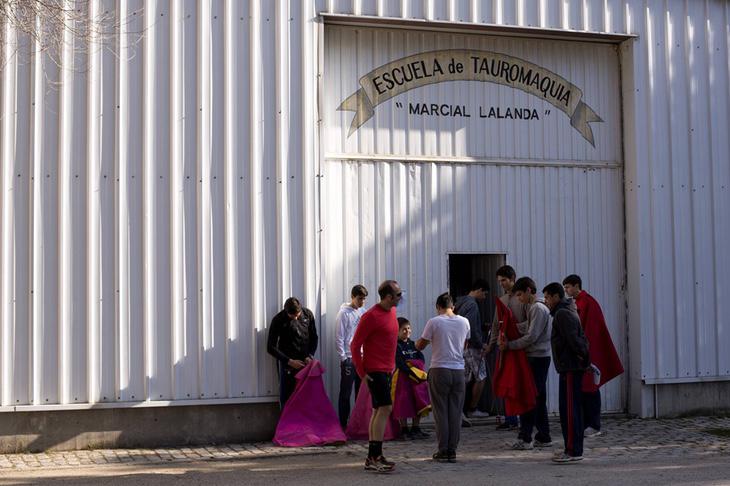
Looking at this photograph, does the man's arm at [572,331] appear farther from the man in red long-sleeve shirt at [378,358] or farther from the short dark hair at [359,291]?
the short dark hair at [359,291]

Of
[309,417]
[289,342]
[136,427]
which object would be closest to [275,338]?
[289,342]

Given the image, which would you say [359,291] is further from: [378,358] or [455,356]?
[378,358]

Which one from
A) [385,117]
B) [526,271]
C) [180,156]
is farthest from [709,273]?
[180,156]

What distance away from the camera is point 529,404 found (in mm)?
11570

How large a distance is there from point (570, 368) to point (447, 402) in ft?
4.30

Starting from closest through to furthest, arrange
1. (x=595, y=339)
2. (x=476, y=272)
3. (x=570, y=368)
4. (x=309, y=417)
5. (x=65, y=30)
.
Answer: (x=570, y=368), (x=65, y=30), (x=309, y=417), (x=595, y=339), (x=476, y=272)

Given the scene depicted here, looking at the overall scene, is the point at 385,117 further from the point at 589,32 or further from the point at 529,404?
the point at 529,404

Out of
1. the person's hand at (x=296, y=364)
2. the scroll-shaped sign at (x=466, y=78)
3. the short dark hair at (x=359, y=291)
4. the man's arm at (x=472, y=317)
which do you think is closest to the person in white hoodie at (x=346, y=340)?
the short dark hair at (x=359, y=291)

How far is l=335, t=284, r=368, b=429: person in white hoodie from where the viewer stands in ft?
42.0

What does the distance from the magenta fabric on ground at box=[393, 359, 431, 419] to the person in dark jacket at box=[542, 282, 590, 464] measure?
2227 mm

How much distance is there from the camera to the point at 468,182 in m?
14.3

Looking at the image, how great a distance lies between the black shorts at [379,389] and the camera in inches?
413

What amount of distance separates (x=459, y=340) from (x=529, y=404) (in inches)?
48.9

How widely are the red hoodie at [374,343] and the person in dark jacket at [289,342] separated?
6.45 feet
